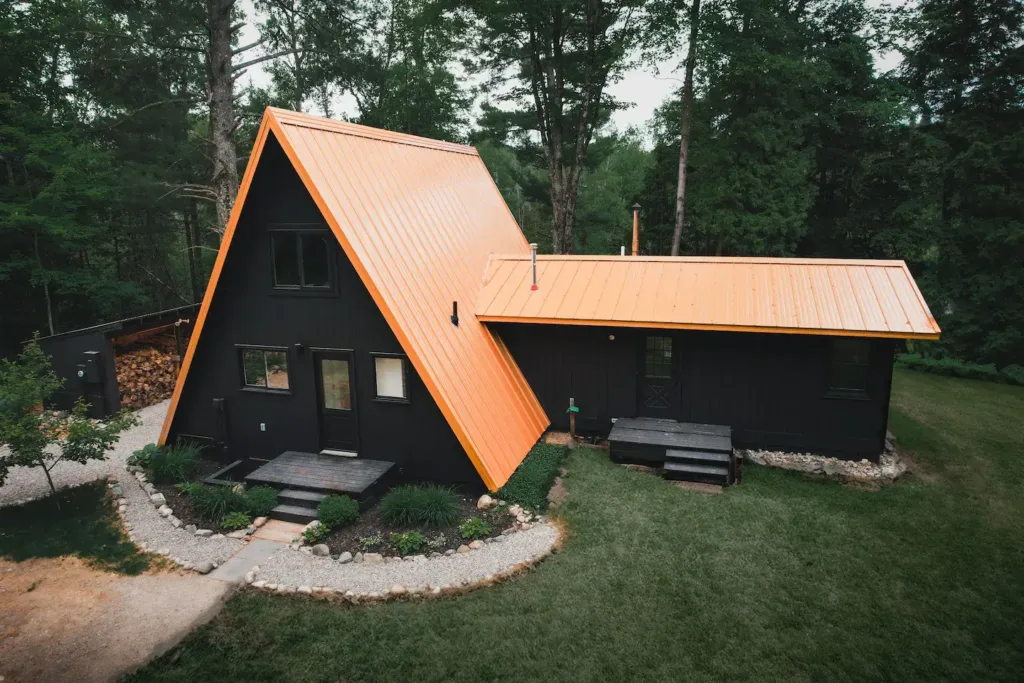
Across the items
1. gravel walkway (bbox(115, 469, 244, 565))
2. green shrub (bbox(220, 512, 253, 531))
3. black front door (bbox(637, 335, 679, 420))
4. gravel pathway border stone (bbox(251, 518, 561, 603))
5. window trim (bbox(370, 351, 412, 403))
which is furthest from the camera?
black front door (bbox(637, 335, 679, 420))

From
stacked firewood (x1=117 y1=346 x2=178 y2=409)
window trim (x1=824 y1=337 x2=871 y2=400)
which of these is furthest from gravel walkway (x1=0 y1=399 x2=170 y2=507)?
window trim (x1=824 y1=337 x2=871 y2=400)

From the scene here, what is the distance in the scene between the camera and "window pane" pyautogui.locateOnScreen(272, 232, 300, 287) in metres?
10.6

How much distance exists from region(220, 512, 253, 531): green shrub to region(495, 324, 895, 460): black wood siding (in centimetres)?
592

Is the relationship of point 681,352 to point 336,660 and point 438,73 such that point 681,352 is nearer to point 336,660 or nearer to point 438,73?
point 336,660

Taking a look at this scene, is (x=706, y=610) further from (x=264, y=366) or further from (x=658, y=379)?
(x=264, y=366)

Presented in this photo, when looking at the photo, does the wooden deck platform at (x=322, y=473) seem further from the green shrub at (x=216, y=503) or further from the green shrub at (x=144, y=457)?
the green shrub at (x=144, y=457)

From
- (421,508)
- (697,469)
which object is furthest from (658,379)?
(421,508)

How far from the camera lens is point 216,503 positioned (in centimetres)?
967

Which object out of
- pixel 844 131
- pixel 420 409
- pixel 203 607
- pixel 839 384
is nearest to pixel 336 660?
pixel 203 607

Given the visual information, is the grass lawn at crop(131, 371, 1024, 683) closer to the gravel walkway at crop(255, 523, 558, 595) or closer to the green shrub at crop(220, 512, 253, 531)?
the gravel walkway at crop(255, 523, 558, 595)

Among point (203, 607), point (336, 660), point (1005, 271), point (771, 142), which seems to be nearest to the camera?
point (336, 660)

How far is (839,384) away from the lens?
38.0 feet

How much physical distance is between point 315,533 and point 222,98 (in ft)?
42.3

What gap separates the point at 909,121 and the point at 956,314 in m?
7.43
